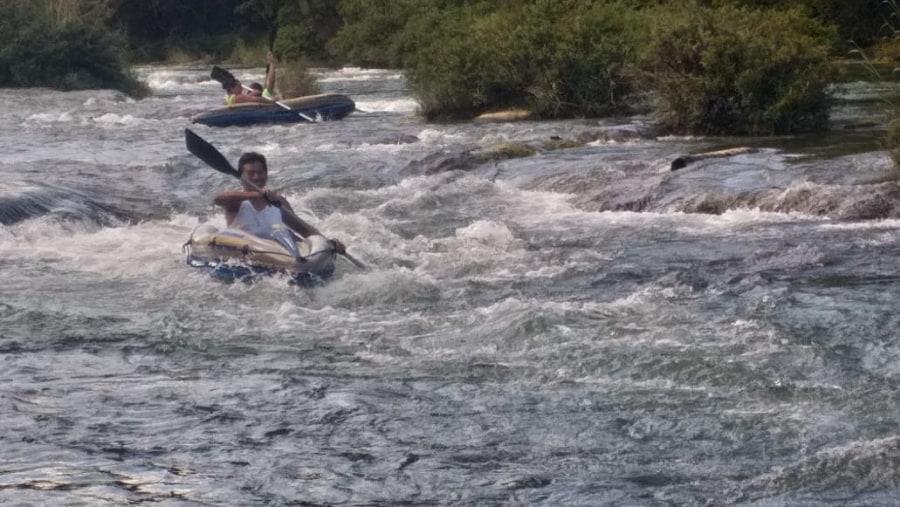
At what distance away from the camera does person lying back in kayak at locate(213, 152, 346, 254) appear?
10.7 meters

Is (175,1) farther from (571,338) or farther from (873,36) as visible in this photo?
(571,338)

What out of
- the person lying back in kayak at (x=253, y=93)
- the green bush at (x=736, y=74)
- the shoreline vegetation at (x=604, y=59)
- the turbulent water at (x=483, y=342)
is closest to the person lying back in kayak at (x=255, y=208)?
the turbulent water at (x=483, y=342)

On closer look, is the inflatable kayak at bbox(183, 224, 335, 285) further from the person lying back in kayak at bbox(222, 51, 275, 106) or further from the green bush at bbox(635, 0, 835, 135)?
the person lying back in kayak at bbox(222, 51, 275, 106)

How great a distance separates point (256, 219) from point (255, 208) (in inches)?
4.2

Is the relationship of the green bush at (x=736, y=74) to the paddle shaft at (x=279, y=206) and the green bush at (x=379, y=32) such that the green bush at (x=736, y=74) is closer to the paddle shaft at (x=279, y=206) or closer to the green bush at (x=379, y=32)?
the paddle shaft at (x=279, y=206)

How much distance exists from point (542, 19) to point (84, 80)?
13.2 meters

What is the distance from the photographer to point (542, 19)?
2269cm

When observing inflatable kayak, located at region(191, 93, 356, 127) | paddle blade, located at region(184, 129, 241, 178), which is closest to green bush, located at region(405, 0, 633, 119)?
inflatable kayak, located at region(191, 93, 356, 127)

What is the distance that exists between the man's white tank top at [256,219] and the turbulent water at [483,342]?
2.03 feet

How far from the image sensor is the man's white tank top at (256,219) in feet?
35.2

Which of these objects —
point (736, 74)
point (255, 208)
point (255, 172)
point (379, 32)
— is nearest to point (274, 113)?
point (736, 74)

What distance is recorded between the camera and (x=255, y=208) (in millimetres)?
10828

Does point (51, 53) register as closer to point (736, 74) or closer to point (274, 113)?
point (274, 113)

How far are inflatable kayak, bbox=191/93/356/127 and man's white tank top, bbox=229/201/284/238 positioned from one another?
1242cm
